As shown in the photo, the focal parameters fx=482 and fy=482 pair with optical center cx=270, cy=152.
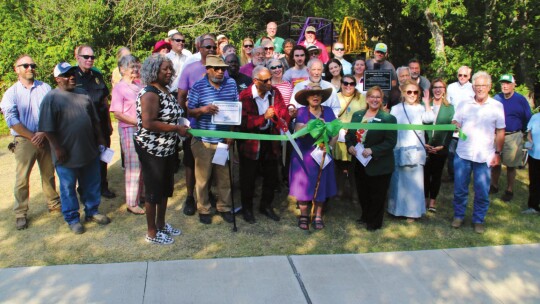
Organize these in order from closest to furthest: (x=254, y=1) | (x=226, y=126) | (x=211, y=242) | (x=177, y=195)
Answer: (x=211, y=242), (x=226, y=126), (x=177, y=195), (x=254, y=1)

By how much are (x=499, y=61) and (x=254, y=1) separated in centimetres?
1100

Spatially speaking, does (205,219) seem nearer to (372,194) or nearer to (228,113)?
(228,113)

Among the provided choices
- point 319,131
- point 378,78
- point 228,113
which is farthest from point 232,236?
point 378,78

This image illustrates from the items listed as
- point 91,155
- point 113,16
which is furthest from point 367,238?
point 113,16

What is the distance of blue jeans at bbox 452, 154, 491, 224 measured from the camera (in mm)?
5734

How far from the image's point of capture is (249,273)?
4.60m

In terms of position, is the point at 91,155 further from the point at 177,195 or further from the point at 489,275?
the point at 489,275

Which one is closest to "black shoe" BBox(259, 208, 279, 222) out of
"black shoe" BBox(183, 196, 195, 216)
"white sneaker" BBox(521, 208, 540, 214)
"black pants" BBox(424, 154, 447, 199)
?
"black shoe" BBox(183, 196, 195, 216)

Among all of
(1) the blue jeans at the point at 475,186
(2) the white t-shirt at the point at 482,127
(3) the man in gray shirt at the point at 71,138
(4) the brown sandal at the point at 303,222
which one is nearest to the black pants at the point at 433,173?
(1) the blue jeans at the point at 475,186

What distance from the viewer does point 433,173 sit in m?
6.54

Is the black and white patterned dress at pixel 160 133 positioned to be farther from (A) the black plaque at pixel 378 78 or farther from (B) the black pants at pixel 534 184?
(B) the black pants at pixel 534 184

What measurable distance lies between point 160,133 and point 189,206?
5.37 ft

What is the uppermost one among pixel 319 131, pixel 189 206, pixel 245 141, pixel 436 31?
pixel 436 31

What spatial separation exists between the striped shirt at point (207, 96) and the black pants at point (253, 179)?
569mm
